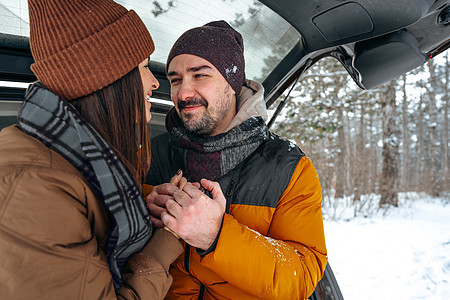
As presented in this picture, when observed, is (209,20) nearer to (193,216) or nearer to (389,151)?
(193,216)

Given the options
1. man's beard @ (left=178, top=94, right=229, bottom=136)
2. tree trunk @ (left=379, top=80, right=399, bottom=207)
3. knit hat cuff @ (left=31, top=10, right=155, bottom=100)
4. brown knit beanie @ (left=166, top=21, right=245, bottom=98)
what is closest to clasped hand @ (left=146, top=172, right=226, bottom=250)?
knit hat cuff @ (left=31, top=10, right=155, bottom=100)

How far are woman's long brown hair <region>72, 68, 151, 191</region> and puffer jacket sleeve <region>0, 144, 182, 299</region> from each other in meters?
0.22

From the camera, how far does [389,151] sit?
9211 millimetres

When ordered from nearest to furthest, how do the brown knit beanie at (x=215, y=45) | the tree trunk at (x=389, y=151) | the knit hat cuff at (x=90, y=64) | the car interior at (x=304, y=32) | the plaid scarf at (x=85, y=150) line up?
the plaid scarf at (x=85, y=150), the knit hat cuff at (x=90, y=64), the car interior at (x=304, y=32), the brown knit beanie at (x=215, y=45), the tree trunk at (x=389, y=151)

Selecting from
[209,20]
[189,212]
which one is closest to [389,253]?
[209,20]

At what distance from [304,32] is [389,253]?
567cm

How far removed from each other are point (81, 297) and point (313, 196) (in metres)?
1.21

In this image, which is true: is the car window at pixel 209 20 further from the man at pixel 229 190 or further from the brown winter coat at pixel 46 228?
the brown winter coat at pixel 46 228

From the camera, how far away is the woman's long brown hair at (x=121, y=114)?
3.73ft

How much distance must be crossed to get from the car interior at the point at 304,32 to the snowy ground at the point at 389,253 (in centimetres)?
335

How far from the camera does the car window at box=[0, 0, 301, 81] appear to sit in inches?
62.3

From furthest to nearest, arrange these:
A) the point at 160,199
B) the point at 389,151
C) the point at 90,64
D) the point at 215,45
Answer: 1. the point at 389,151
2. the point at 215,45
3. the point at 160,199
4. the point at 90,64

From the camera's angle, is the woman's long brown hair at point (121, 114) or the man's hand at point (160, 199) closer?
the woman's long brown hair at point (121, 114)

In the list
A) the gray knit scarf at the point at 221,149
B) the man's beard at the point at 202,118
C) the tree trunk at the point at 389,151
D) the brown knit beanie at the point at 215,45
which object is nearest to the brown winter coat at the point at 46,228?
the gray knit scarf at the point at 221,149
